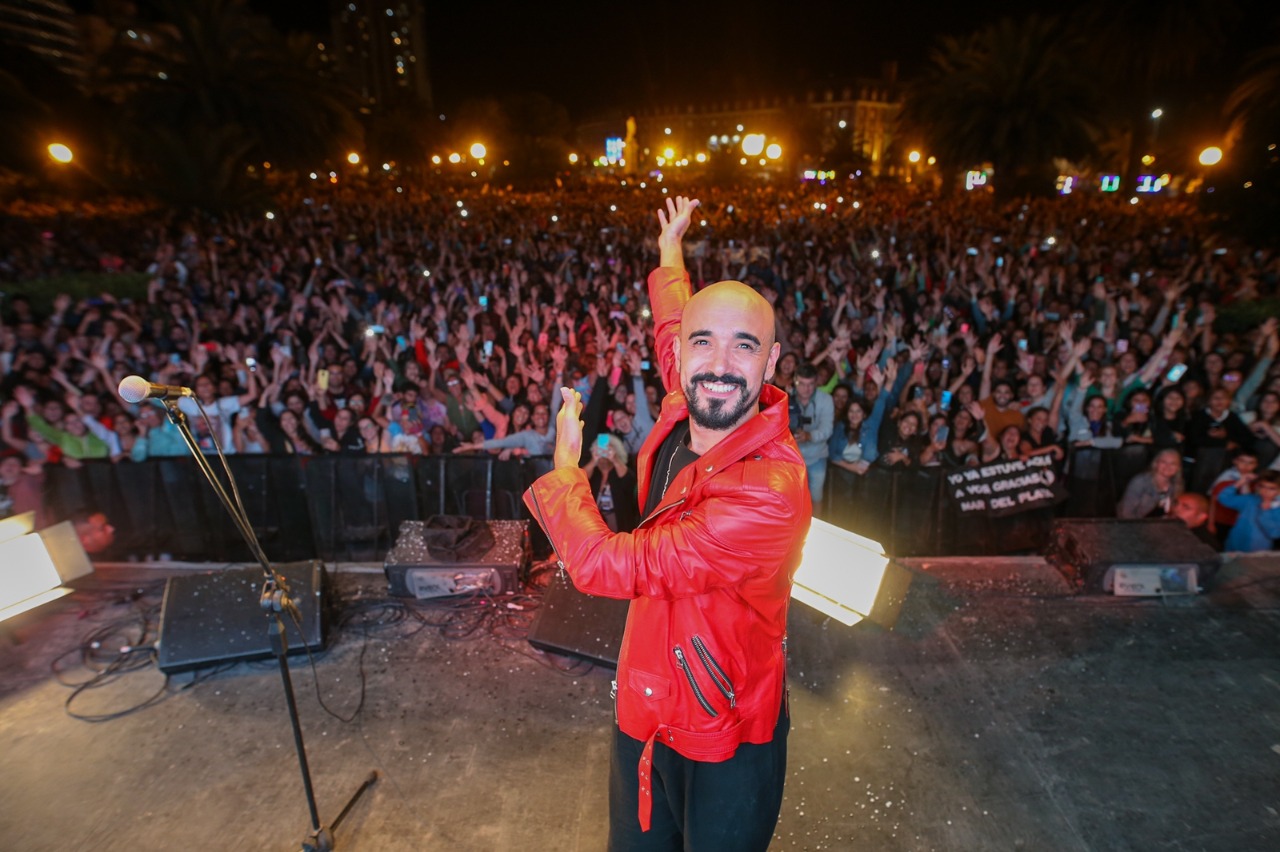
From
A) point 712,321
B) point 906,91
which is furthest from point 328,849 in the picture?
point 906,91

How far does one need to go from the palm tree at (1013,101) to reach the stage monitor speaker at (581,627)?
24742mm

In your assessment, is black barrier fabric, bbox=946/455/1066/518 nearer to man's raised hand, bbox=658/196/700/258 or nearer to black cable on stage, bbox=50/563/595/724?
black cable on stage, bbox=50/563/595/724

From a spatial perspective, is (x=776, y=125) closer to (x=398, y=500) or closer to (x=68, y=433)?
(x=398, y=500)

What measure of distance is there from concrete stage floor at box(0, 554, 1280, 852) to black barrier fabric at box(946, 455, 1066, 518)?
3.34 feet

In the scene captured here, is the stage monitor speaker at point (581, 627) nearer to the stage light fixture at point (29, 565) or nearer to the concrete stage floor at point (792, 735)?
the concrete stage floor at point (792, 735)

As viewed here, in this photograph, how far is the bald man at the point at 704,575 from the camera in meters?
1.84

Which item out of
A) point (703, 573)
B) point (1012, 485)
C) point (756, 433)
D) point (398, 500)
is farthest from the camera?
point (398, 500)

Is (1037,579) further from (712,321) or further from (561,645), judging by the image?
(712,321)

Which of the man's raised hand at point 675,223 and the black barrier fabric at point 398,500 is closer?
the man's raised hand at point 675,223

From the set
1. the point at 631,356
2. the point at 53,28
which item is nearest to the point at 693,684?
the point at 631,356

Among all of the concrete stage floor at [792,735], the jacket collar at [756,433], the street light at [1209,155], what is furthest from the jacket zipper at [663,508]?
the street light at [1209,155]

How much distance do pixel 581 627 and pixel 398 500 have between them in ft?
8.77

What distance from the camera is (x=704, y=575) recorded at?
1.83 m

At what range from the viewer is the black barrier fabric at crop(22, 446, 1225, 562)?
233 inches
